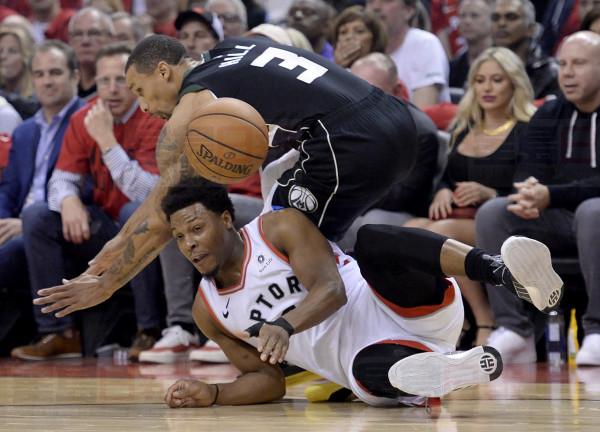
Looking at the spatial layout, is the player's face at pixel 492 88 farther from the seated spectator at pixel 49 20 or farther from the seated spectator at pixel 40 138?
the seated spectator at pixel 49 20

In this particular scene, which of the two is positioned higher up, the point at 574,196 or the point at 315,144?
the point at 315,144

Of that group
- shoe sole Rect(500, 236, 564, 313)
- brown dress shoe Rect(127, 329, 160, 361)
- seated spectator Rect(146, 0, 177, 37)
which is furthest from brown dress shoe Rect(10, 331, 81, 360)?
shoe sole Rect(500, 236, 564, 313)

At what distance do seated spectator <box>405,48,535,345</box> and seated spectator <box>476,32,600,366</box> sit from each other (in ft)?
0.51

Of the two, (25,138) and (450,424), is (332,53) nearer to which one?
(25,138)

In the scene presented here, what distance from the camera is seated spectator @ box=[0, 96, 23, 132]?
24.9ft

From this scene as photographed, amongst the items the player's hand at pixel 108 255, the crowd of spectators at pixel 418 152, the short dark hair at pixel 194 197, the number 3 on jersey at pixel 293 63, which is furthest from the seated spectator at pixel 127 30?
the short dark hair at pixel 194 197

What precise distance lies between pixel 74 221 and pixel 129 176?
43 cm

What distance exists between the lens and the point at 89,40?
817 cm

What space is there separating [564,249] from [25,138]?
11.8 ft

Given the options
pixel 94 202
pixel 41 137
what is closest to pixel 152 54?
pixel 94 202

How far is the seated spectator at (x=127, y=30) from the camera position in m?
8.16

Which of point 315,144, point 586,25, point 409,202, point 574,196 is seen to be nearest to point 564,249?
point 574,196

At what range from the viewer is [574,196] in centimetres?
583

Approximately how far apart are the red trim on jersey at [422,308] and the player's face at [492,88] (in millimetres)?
2593
